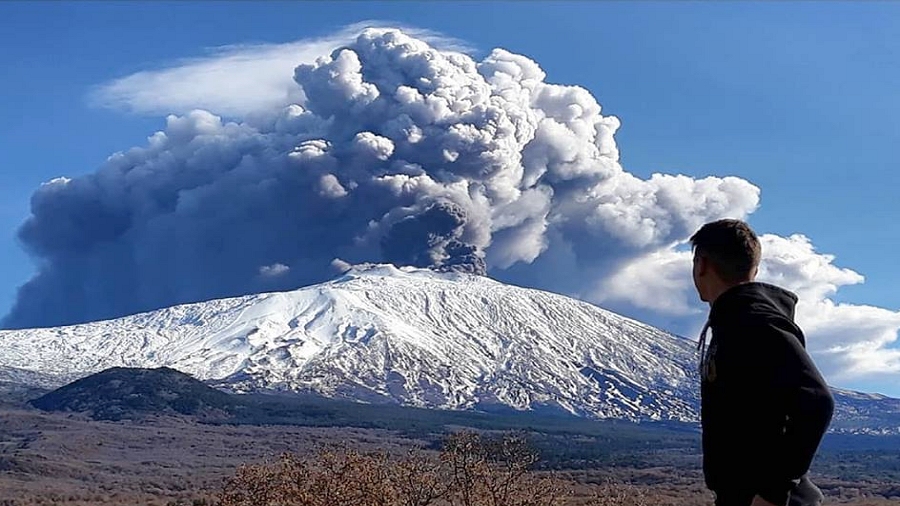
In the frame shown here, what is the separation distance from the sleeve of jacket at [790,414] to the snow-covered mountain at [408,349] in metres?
126

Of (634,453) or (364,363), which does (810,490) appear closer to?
(634,453)

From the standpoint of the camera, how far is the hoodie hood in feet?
11.8

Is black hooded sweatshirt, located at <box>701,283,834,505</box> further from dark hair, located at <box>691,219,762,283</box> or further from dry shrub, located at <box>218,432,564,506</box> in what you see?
dry shrub, located at <box>218,432,564,506</box>

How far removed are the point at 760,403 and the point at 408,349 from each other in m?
141

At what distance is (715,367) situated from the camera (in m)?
3.58

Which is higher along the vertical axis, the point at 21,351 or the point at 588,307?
the point at 588,307

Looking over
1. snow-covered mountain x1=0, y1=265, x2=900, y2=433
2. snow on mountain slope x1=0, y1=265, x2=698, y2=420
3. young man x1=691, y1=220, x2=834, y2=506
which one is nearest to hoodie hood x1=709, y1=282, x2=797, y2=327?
young man x1=691, y1=220, x2=834, y2=506

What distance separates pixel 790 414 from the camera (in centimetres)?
340

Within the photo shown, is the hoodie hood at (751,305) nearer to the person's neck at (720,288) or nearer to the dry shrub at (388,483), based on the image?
the person's neck at (720,288)

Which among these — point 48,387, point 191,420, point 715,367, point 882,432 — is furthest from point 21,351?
point 715,367

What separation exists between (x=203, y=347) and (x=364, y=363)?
1790 centimetres

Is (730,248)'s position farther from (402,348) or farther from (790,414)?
(402,348)

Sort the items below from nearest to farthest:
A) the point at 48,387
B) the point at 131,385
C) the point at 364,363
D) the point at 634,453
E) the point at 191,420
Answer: the point at 634,453 < the point at 191,420 < the point at 131,385 < the point at 48,387 < the point at 364,363

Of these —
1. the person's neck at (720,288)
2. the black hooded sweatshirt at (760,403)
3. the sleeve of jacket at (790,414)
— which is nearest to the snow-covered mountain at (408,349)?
the person's neck at (720,288)
